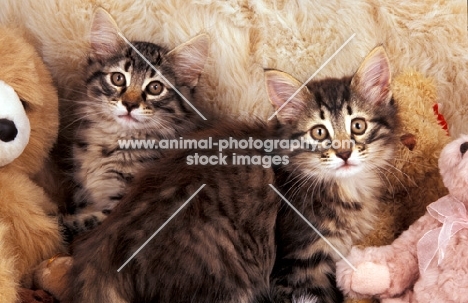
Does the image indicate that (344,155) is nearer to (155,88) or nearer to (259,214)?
(259,214)

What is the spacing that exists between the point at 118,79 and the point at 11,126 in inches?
12.5

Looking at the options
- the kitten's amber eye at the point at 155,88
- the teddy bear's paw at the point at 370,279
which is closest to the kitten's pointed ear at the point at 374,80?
the teddy bear's paw at the point at 370,279

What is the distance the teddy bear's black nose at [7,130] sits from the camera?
1370mm

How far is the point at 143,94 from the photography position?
5.11 feet

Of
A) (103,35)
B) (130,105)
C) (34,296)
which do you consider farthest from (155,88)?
(34,296)

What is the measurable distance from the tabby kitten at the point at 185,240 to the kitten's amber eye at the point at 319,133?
0.14 meters

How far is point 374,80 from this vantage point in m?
1.41

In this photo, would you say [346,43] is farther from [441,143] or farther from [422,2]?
[441,143]

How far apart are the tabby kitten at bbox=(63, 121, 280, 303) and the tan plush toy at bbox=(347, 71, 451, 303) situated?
0.95 ft

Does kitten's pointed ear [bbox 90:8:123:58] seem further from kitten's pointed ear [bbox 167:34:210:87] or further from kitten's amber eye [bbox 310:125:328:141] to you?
kitten's amber eye [bbox 310:125:328:141]

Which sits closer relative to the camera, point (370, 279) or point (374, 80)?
point (370, 279)

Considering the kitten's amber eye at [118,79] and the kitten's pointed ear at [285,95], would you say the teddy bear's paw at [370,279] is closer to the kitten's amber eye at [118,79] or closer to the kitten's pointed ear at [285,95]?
the kitten's pointed ear at [285,95]

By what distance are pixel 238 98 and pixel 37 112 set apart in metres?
0.55

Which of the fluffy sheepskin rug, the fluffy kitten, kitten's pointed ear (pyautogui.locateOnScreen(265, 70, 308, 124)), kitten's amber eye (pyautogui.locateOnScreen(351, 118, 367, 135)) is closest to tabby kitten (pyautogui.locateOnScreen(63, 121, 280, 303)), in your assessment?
the fluffy kitten
